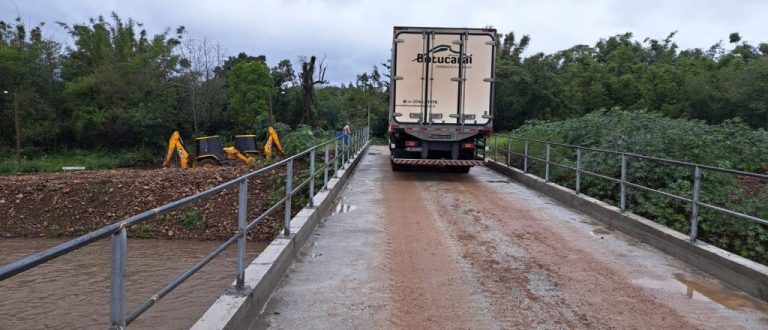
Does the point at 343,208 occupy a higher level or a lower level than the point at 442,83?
lower

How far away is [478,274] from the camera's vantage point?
5.71 metres

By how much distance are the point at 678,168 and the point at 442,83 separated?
570 cm

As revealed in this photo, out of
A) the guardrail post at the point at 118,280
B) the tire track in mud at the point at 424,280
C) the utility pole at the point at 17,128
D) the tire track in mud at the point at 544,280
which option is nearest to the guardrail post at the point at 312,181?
the tire track in mud at the point at 424,280

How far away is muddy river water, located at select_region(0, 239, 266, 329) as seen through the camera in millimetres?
7195

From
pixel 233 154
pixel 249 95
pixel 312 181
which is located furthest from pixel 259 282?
pixel 249 95

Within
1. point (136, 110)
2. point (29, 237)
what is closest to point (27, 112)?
point (136, 110)

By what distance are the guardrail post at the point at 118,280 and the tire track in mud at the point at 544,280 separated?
2.86 m

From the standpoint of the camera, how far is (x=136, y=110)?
4341 cm

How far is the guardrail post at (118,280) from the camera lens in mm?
Result: 2559

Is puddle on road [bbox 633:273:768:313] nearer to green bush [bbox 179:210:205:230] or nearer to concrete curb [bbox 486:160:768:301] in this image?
concrete curb [bbox 486:160:768:301]

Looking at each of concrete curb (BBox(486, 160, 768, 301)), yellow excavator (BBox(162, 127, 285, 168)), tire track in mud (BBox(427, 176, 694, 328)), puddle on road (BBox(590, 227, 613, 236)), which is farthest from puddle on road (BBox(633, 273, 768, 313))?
yellow excavator (BBox(162, 127, 285, 168))

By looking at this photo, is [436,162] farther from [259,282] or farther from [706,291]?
[259,282]

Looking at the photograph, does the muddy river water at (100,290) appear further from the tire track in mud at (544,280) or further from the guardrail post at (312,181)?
the tire track in mud at (544,280)

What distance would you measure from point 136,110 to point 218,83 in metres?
7.07
